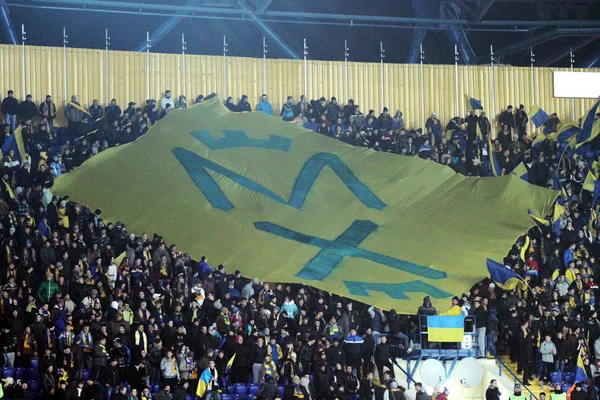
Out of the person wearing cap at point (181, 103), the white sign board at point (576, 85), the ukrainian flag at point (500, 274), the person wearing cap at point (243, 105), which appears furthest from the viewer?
the white sign board at point (576, 85)

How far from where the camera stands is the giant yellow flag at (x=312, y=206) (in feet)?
73.9

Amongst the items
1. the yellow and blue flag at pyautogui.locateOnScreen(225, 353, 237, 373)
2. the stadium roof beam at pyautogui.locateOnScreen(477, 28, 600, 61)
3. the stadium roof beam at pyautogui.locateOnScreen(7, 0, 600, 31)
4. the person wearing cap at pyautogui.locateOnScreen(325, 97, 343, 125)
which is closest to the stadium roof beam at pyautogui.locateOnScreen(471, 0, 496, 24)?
the stadium roof beam at pyautogui.locateOnScreen(7, 0, 600, 31)

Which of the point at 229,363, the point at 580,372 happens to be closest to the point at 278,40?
the point at 580,372

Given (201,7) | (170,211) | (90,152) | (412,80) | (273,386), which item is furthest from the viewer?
(412,80)

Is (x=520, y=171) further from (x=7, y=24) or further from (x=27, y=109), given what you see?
(x=7, y=24)

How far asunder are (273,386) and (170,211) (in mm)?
4227

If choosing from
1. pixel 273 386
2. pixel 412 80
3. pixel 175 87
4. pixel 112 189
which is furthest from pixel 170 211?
pixel 412 80

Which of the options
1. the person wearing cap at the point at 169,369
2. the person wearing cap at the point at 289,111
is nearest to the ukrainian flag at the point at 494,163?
the person wearing cap at the point at 289,111

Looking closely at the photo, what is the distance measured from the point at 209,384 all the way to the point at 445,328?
525 centimetres

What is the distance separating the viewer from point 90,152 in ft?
91.2

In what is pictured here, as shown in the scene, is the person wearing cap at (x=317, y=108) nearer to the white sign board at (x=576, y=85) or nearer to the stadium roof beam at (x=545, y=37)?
the white sign board at (x=576, y=85)

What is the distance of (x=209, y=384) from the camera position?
2181 cm

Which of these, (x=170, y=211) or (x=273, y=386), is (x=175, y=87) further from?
(x=273, y=386)

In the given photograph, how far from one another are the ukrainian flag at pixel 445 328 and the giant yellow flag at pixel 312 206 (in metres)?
0.53
